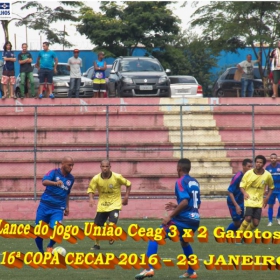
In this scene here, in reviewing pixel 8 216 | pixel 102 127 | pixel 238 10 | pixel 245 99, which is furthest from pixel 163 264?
pixel 238 10

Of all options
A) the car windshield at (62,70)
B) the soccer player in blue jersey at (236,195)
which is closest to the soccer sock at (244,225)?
the soccer player in blue jersey at (236,195)

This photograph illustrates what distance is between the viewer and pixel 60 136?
2858cm

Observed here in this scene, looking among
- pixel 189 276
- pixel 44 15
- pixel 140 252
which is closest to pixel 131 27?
pixel 44 15

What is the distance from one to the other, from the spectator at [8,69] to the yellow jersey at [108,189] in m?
11.5

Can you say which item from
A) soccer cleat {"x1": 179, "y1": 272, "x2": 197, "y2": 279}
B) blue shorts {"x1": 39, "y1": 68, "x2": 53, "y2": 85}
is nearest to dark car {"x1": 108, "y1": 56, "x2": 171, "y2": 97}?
blue shorts {"x1": 39, "y1": 68, "x2": 53, "y2": 85}

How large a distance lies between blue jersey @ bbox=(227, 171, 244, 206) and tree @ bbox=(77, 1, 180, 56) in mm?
31327

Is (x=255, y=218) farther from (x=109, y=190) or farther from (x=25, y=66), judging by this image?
(x=25, y=66)

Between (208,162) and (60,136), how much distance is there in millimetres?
4766

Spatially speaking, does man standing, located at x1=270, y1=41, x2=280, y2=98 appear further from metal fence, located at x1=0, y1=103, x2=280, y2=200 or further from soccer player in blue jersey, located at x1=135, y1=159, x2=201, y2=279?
soccer player in blue jersey, located at x1=135, y1=159, x2=201, y2=279

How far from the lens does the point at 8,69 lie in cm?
2906

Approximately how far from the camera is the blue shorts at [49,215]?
643 inches

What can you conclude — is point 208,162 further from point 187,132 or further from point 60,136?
point 60,136

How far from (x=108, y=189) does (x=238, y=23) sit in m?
25.3

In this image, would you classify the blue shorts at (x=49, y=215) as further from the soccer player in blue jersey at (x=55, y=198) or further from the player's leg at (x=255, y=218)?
the player's leg at (x=255, y=218)
